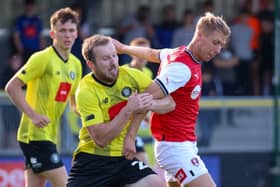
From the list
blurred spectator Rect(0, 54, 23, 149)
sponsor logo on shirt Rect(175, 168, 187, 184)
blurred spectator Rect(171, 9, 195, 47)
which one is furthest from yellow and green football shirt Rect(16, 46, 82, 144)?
blurred spectator Rect(171, 9, 195, 47)

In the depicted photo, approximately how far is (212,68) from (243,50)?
84cm

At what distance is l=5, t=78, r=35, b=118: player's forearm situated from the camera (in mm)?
8914

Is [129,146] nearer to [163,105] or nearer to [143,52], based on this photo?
[163,105]

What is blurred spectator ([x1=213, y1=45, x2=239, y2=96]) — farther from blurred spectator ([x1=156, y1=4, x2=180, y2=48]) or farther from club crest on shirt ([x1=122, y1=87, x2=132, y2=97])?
club crest on shirt ([x1=122, y1=87, x2=132, y2=97])

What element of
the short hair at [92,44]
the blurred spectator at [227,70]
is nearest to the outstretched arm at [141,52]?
the short hair at [92,44]

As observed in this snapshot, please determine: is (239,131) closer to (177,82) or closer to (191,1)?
(191,1)

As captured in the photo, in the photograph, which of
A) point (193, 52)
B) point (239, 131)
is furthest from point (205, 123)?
point (193, 52)

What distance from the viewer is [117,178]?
25.6 feet

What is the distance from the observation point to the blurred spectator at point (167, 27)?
15375mm

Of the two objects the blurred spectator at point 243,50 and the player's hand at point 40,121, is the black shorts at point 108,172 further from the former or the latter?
the blurred spectator at point 243,50

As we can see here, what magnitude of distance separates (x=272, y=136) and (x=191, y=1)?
13.1ft

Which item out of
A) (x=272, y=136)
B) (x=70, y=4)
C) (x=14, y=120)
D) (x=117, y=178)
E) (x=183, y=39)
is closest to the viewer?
(x=117, y=178)

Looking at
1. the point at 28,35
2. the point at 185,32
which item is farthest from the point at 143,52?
the point at 185,32

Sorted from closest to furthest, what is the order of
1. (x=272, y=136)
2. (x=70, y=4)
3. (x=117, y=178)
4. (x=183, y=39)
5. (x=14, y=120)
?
1. (x=117, y=178)
2. (x=14, y=120)
3. (x=272, y=136)
4. (x=183, y=39)
5. (x=70, y=4)
